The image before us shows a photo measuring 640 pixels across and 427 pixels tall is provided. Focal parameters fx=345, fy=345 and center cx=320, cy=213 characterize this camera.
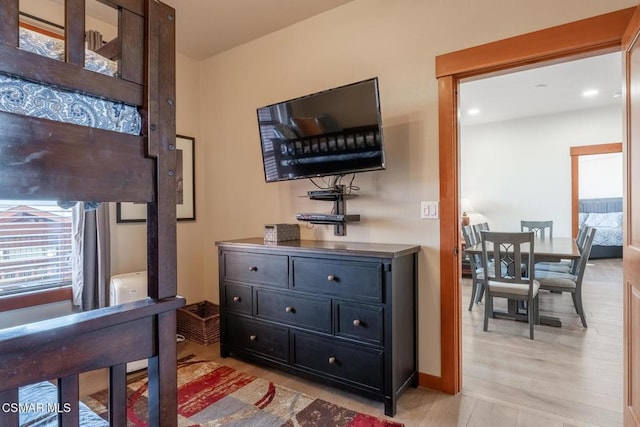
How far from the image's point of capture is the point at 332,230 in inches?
107

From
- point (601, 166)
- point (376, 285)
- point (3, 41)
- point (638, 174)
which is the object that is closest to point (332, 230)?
point (376, 285)

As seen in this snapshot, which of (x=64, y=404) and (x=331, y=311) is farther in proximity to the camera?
(x=331, y=311)

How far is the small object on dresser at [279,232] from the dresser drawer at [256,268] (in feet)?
0.71

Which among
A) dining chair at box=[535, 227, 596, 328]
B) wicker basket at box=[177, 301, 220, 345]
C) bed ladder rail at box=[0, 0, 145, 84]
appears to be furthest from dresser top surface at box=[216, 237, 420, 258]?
dining chair at box=[535, 227, 596, 328]

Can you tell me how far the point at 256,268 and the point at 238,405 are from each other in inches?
34.2

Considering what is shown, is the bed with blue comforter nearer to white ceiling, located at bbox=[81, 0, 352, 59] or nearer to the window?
white ceiling, located at bbox=[81, 0, 352, 59]

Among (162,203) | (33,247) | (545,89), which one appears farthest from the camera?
(545,89)

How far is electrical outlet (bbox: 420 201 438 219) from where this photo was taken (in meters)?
2.24

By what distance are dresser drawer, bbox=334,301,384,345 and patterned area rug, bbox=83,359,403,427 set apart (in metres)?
0.42

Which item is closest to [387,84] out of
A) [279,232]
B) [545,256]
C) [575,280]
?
[279,232]

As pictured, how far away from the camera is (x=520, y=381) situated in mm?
2309

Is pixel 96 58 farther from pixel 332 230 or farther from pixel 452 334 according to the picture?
pixel 452 334

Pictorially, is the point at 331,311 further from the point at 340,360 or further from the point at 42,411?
the point at 42,411

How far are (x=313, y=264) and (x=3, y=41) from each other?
176cm
